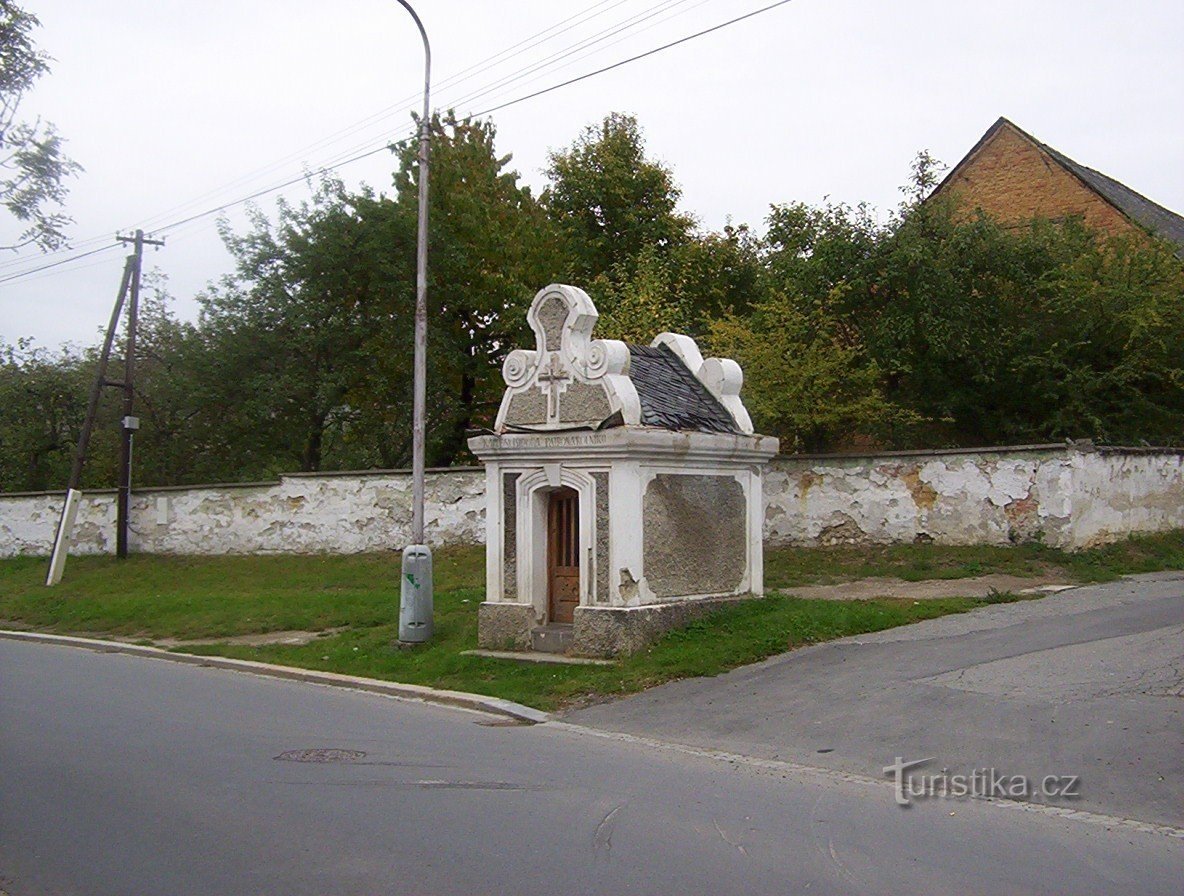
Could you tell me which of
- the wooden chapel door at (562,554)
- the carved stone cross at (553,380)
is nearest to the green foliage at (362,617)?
the wooden chapel door at (562,554)

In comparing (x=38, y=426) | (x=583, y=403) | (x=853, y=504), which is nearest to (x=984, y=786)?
(x=583, y=403)

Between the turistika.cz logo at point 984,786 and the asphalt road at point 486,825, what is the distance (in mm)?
195

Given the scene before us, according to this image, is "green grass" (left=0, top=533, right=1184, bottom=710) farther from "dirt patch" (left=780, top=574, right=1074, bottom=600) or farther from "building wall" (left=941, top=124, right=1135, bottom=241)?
"building wall" (left=941, top=124, right=1135, bottom=241)

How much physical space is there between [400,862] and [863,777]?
148 inches

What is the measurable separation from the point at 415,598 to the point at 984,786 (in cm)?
930

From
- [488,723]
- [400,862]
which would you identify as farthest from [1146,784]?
[488,723]

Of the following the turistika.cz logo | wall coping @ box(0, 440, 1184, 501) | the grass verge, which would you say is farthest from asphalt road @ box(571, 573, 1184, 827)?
wall coping @ box(0, 440, 1184, 501)

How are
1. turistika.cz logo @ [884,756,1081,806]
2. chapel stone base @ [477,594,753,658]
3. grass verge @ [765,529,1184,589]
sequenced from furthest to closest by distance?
1. grass verge @ [765,529,1184,589]
2. chapel stone base @ [477,594,753,658]
3. turistika.cz logo @ [884,756,1081,806]

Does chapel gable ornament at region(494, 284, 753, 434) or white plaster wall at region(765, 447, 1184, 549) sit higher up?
chapel gable ornament at region(494, 284, 753, 434)

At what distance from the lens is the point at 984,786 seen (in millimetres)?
8289

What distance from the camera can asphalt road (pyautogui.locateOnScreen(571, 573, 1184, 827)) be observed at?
8.66 metres

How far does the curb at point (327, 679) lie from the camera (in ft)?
41.6

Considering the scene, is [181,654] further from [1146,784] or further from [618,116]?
[618,116]

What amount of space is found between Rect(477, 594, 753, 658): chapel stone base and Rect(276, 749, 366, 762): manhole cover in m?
4.57
